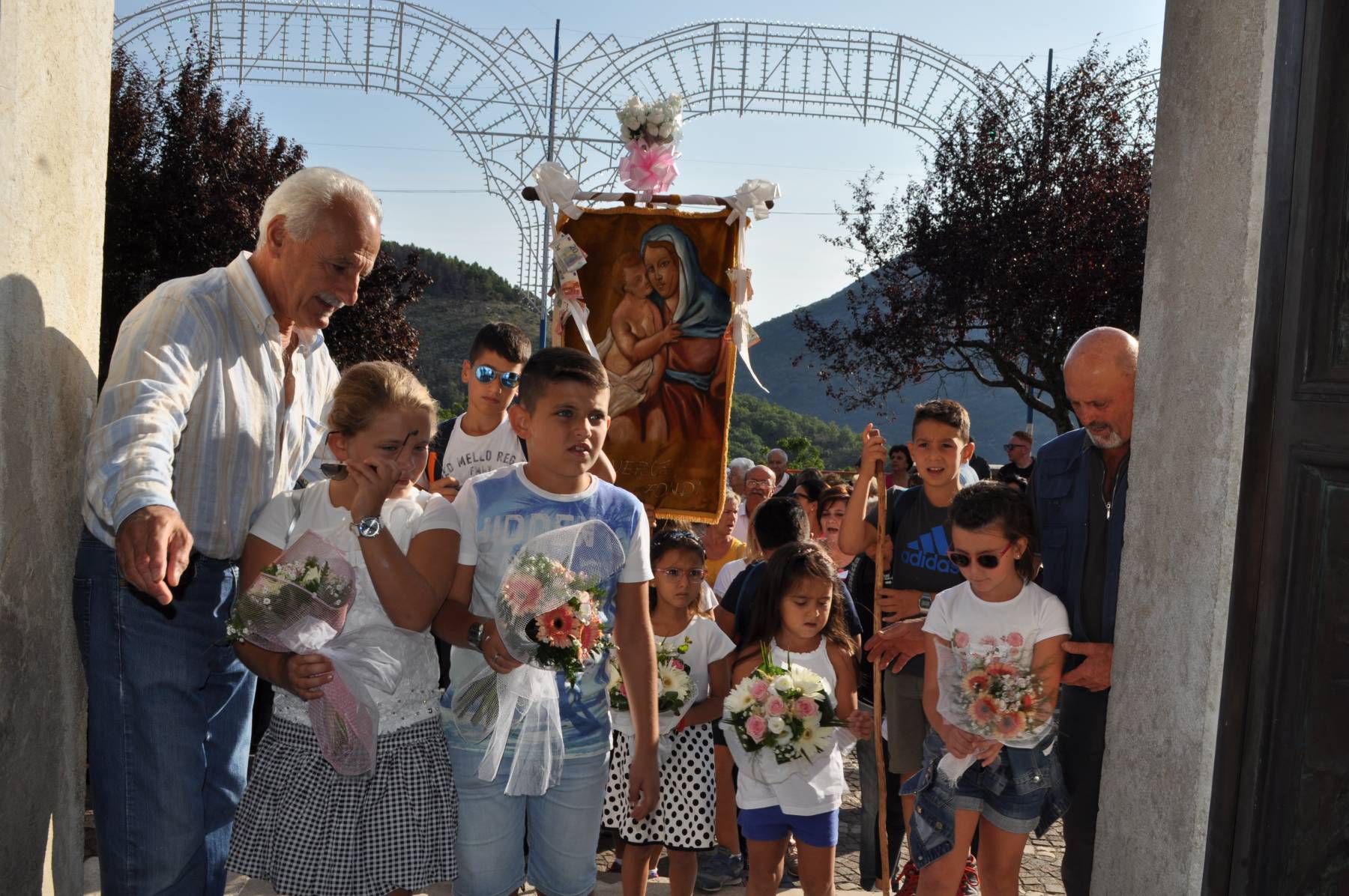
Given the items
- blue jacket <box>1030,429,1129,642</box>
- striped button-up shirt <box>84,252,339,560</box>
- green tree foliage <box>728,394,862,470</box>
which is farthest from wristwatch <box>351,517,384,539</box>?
green tree foliage <box>728,394,862,470</box>

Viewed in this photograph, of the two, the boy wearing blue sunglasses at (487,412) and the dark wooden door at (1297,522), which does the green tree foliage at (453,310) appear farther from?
the dark wooden door at (1297,522)

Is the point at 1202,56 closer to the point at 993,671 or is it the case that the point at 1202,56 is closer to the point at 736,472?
the point at 993,671

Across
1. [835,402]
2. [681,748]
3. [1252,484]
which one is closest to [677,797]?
[681,748]

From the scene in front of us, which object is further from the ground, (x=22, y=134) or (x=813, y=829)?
(x=22, y=134)

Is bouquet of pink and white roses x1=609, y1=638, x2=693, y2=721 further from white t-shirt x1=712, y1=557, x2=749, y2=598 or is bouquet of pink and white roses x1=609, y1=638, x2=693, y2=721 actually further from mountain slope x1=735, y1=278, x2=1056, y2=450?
mountain slope x1=735, y1=278, x2=1056, y2=450

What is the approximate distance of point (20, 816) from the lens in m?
3.17

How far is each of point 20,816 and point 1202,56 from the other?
3.69m

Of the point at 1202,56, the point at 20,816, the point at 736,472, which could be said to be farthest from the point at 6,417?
the point at 736,472

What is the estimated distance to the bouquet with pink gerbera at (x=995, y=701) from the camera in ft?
12.7

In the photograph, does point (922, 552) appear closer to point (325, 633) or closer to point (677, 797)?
point (677, 797)

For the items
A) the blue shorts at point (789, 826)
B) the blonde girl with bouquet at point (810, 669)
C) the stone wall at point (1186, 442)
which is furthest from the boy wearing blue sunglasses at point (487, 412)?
the stone wall at point (1186, 442)

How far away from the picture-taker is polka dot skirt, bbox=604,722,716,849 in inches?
184

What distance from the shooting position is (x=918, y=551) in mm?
5215

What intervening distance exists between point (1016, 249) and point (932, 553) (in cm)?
1374
